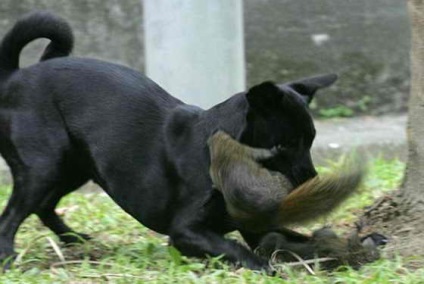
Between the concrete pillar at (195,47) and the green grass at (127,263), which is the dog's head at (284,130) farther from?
the concrete pillar at (195,47)

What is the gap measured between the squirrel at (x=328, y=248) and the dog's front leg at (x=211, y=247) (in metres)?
0.19

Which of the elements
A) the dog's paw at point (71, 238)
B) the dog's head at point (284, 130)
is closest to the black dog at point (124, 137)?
the dog's head at point (284, 130)

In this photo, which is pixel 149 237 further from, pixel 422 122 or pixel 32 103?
pixel 422 122

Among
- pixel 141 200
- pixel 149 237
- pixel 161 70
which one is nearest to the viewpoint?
pixel 141 200

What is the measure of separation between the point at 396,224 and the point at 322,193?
0.99m

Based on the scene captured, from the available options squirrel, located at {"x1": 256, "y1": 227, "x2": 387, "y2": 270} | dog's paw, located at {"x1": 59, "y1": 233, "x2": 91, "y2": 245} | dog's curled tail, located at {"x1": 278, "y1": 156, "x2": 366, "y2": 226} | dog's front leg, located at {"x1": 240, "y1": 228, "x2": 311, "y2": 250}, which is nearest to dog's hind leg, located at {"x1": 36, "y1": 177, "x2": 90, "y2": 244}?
dog's paw, located at {"x1": 59, "y1": 233, "x2": 91, "y2": 245}

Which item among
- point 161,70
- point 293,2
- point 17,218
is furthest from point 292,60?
point 17,218

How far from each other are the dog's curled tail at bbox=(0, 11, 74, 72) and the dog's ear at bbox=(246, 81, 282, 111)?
1.19m

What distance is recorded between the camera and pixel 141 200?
4.94 meters

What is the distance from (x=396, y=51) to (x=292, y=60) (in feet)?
3.03

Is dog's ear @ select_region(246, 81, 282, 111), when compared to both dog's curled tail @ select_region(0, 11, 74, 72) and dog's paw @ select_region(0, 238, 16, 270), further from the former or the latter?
dog's paw @ select_region(0, 238, 16, 270)

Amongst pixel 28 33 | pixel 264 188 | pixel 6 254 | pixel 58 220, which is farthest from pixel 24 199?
pixel 264 188

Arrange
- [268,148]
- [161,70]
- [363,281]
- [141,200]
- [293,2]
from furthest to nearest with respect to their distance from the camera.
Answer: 1. [293,2]
2. [161,70]
3. [141,200]
4. [268,148]
5. [363,281]

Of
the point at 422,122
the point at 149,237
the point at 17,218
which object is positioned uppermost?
the point at 422,122
